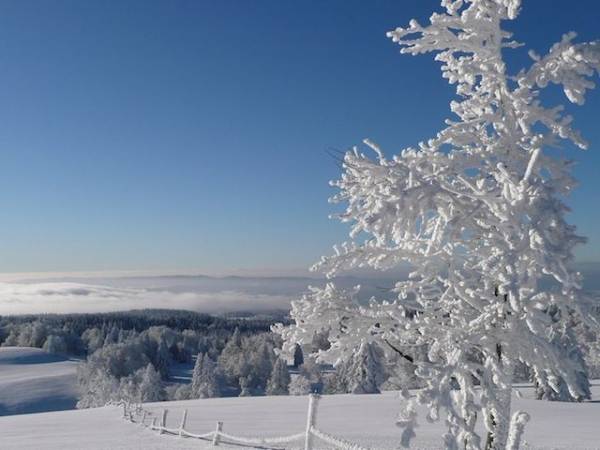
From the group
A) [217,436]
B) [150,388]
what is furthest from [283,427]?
[150,388]

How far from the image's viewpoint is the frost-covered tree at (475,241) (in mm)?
6297

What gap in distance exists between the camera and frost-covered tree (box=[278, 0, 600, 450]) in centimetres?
630

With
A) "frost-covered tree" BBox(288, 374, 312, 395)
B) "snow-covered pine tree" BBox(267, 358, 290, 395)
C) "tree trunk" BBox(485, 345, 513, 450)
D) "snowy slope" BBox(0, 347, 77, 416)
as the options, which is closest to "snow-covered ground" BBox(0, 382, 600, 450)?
"tree trunk" BBox(485, 345, 513, 450)

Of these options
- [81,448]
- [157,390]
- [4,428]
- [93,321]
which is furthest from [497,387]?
[93,321]

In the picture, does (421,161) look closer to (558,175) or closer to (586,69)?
(558,175)

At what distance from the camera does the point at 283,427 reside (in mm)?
22688

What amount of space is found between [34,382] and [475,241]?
3502 inches

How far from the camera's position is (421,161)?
789 centimetres

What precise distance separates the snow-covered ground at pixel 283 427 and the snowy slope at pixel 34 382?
164ft

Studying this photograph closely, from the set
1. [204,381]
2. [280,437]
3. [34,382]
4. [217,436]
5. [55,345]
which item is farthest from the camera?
[55,345]

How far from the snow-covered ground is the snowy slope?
1973 inches

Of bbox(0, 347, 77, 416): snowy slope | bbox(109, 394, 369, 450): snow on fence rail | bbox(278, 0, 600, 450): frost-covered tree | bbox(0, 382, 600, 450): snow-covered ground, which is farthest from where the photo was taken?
bbox(0, 347, 77, 416): snowy slope

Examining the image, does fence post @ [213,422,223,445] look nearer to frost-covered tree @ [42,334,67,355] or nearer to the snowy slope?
the snowy slope

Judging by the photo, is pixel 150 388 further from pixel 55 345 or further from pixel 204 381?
pixel 55 345
